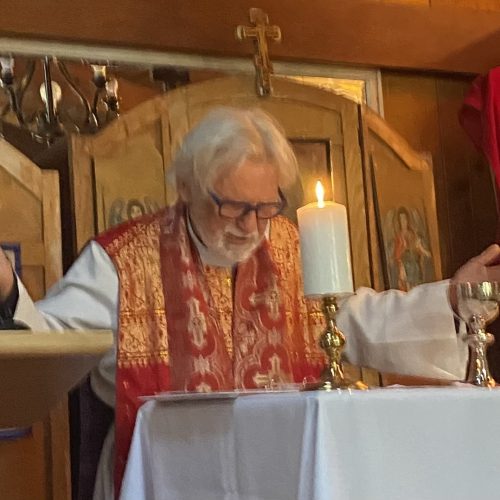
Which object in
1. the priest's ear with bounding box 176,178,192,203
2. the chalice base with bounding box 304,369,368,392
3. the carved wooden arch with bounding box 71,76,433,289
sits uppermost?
the carved wooden arch with bounding box 71,76,433,289

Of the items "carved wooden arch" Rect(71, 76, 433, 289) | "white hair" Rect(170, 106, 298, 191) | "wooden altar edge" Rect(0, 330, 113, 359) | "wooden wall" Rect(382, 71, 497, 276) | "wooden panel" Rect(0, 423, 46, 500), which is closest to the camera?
"wooden altar edge" Rect(0, 330, 113, 359)

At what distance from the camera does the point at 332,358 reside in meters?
1.28

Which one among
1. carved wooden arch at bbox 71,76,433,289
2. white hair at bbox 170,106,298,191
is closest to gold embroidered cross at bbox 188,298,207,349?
white hair at bbox 170,106,298,191

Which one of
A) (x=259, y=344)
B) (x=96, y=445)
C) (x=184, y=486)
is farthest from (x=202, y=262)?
(x=184, y=486)

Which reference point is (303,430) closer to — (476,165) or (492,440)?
(492,440)

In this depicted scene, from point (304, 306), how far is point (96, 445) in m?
0.51

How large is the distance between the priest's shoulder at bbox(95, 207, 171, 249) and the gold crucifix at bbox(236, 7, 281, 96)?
812 mm

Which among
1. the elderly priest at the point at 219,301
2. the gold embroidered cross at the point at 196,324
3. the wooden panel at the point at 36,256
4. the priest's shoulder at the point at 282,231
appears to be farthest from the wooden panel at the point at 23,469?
the priest's shoulder at the point at 282,231

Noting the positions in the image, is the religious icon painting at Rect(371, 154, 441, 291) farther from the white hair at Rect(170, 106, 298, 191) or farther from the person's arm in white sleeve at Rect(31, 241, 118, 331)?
the person's arm in white sleeve at Rect(31, 241, 118, 331)

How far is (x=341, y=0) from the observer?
2926mm

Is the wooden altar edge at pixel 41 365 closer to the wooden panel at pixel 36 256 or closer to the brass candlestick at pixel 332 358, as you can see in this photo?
the brass candlestick at pixel 332 358

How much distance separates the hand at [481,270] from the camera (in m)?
1.69

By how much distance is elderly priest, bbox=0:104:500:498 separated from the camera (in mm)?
1745

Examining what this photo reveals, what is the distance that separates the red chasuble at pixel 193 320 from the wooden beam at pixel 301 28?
885 mm
